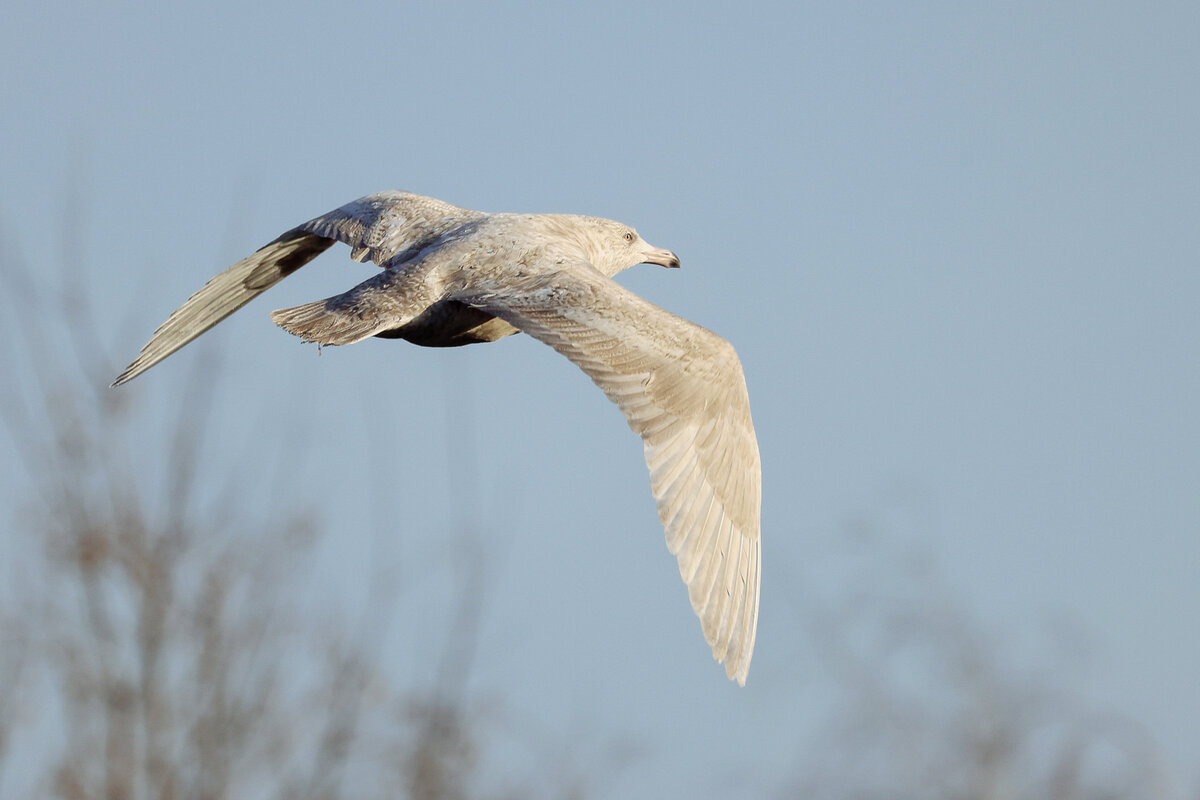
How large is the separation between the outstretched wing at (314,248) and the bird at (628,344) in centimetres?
16

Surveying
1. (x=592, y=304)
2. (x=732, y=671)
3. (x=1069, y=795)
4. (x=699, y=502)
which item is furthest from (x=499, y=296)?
(x=1069, y=795)

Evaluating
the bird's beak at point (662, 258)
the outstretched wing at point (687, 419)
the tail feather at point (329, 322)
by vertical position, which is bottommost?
the outstretched wing at point (687, 419)

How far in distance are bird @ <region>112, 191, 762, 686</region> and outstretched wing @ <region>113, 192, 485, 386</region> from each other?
0.51ft

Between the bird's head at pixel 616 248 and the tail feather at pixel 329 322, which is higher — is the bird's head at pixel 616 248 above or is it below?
above

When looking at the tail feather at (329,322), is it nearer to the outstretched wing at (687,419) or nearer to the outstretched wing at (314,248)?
the outstretched wing at (687,419)

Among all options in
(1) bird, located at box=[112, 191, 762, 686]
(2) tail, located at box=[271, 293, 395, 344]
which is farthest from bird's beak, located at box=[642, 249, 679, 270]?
(2) tail, located at box=[271, 293, 395, 344]

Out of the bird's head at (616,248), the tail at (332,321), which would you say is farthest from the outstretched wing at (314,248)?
the tail at (332,321)

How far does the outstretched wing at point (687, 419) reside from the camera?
578cm

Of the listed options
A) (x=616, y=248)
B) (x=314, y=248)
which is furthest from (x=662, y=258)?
(x=314, y=248)

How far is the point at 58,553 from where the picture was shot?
7.30 meters

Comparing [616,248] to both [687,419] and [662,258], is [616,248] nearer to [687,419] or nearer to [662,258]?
[662,258]

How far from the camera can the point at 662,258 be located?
27.3ft

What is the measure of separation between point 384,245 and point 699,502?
236 cm

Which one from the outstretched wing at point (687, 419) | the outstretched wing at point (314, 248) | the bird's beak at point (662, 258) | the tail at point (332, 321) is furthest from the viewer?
the bird's beak at point (662, 258)
